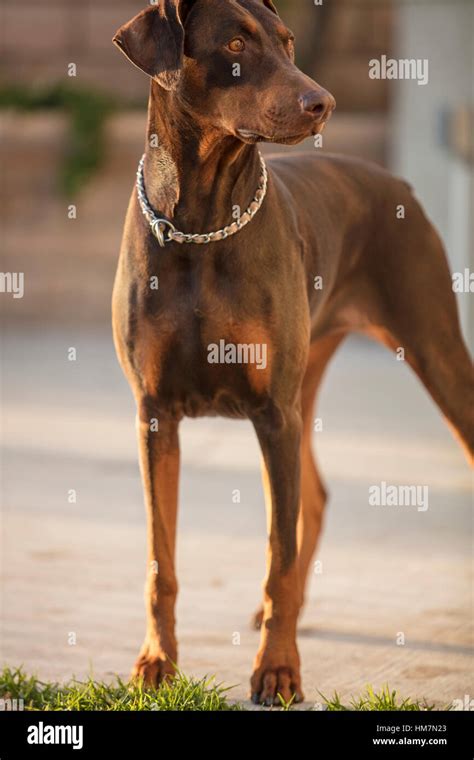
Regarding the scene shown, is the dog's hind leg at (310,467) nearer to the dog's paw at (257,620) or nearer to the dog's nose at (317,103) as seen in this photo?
the dog's paw at (257,620)

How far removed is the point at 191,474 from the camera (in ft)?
22.3

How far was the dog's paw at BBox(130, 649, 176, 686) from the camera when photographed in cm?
378

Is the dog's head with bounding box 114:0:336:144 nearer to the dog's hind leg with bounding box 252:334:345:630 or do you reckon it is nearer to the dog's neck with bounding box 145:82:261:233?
the dog's neck with bounding box 145:82:261:233

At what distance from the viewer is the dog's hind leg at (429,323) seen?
4.30 metres

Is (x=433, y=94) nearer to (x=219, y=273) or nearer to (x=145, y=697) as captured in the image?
(x=219, y=273)

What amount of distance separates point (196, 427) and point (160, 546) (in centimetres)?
416

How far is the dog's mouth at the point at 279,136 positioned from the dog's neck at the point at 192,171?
0.59 ft

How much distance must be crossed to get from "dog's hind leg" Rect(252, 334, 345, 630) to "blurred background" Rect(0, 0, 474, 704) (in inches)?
9.5

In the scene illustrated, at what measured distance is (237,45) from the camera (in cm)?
338

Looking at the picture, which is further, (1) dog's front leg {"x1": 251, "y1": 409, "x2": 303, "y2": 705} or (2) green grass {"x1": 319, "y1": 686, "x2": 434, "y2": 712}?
(1) dog's front leg {"x1": 251, "y1": 409, "x2": 303, "y2": 705}
